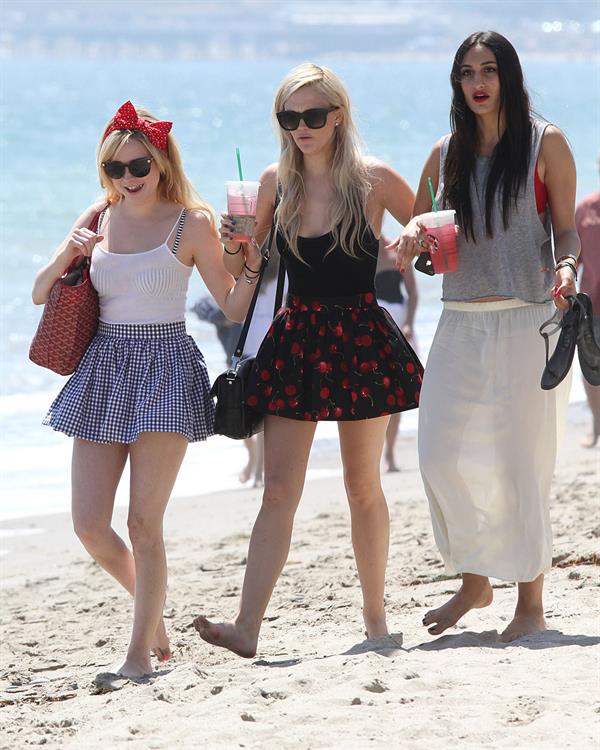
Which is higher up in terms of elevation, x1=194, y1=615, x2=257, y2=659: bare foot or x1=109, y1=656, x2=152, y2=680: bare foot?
x1=194, y1=615, x2=257, y2=659: bare foot

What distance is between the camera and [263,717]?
11.7 ft

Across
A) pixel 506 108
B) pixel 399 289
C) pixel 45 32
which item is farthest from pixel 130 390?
pixel 45 32

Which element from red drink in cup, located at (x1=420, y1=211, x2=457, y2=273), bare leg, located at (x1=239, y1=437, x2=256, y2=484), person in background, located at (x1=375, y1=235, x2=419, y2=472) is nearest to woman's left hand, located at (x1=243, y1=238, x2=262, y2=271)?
red drink in cup, located at (x1=420, y1=211, x2=457, y2=273)

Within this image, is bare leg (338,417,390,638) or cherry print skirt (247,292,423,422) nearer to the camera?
cherry print skirt (247,292,423,422)

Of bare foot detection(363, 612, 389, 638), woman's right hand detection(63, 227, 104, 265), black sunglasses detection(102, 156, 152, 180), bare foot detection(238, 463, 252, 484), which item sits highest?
black sunglasses detection(102, 156, 152, 180)

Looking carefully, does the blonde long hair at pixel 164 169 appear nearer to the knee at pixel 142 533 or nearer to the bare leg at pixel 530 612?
the knee at pixel 142 533

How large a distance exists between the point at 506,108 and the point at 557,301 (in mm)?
676

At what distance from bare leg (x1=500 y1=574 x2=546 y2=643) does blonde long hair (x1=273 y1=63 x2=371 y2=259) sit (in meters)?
1.28

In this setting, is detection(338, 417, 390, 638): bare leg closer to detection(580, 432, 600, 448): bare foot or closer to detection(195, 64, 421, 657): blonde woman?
detection(195, 64, 421, 657): blonde woman

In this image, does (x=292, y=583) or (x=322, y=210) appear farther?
(x=292, y=583)

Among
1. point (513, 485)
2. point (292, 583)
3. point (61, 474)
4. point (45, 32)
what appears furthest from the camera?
point (45, 32)

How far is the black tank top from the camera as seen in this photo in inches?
165

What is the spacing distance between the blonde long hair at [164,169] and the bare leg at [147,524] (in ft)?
2.51

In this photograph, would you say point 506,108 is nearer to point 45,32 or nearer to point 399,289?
point 399,289
